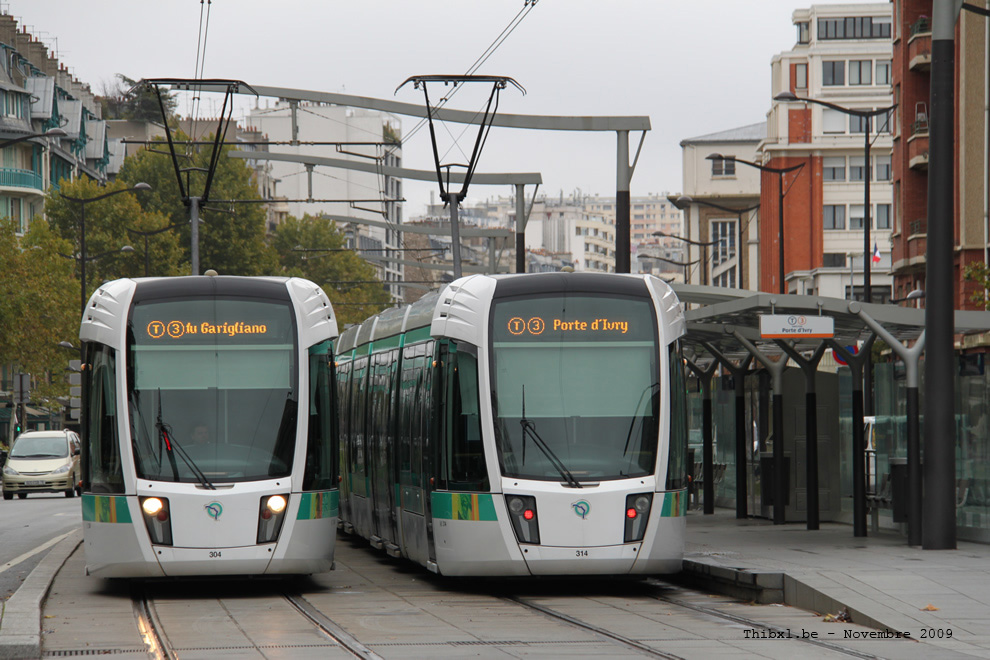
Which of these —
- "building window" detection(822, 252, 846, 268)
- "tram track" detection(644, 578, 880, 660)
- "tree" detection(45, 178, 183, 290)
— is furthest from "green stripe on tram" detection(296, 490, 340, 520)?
"building window" detection(822, 252, 846, 268)

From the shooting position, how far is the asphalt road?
17938mm

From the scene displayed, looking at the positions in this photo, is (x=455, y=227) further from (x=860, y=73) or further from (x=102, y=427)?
(x=860, y=73)

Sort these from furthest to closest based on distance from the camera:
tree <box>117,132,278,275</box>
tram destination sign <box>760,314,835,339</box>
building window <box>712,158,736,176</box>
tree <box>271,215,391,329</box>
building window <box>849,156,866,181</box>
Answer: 1. building window <box>712,158,736,176</box>
2. tree <box>271,215,391,329</box>
3. building window <box>849,156,866,181</box>
4. tree <box>117,132,278,275</box>
5. tram destination sign <box>760,314,835,339</box>

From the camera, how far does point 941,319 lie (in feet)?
55.1

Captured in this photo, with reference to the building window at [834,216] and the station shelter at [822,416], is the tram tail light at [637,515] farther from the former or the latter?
the building window at [834,216]

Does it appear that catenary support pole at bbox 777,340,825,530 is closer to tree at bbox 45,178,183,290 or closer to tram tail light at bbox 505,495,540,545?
tram tail light at bbox 505,495,540,545

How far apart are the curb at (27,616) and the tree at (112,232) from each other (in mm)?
57166

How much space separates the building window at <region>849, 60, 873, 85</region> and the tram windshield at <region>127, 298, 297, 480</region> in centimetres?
7569

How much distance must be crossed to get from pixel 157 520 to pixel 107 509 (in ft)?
1.60

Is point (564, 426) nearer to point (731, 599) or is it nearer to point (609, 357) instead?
point (609, 357)

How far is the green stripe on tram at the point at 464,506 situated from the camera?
46.5 ft

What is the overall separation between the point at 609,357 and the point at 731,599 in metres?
2.38

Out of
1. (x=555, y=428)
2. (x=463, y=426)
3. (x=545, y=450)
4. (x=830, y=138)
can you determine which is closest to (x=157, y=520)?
(x=463, y=426)

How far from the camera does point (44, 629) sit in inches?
471
